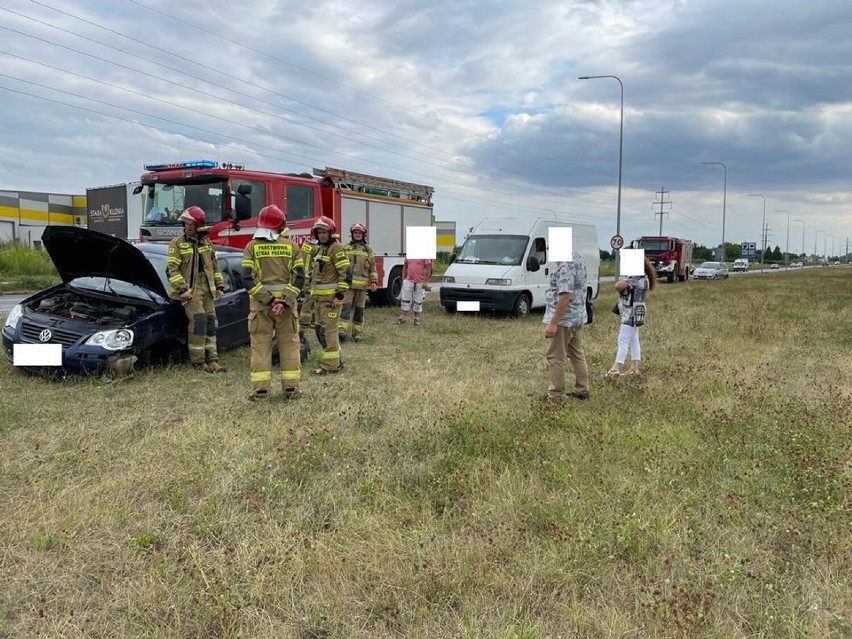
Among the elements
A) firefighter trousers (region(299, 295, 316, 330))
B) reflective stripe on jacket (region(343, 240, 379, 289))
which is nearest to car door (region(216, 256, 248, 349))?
firefighter trousers (region(299, 295, 316, 330))

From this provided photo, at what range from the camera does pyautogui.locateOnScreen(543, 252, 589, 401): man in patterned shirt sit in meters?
5.88

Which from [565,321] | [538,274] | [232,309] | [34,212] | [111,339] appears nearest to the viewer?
[565,321]

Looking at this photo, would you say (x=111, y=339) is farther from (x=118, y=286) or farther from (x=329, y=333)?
(x=329, y=333)

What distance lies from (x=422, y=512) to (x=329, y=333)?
4047mm

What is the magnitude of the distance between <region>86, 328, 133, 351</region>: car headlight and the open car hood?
0.76 meters

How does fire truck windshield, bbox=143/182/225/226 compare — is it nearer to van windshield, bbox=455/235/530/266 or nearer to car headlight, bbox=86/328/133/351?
car headlight, bbox=86/328/133/351

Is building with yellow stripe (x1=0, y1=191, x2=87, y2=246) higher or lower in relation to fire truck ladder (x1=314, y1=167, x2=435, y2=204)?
higher

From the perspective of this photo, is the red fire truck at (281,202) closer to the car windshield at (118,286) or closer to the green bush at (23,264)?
the car windshield at (118,286)

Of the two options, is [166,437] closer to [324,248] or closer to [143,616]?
[143,616]

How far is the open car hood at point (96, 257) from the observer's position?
6547 millimetres

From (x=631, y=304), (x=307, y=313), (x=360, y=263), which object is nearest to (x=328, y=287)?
(x=307, y=313)

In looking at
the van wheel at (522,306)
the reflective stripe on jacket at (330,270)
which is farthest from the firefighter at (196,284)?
the van wheel at (522,306)

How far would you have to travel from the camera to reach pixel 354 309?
10.1m

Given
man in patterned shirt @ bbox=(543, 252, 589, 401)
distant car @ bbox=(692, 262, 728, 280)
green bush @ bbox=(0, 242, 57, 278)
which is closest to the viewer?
man in patterned shirt @ bbox=(543, 252, 589, 401)
